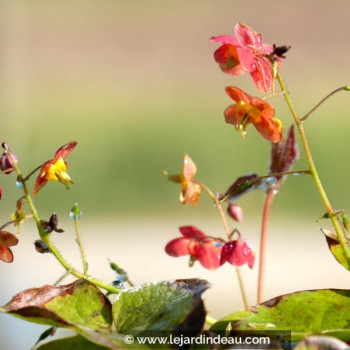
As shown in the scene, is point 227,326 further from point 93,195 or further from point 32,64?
point 32,64

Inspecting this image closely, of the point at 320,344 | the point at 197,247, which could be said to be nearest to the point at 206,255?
the point at 197,247

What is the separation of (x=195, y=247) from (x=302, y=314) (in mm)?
176

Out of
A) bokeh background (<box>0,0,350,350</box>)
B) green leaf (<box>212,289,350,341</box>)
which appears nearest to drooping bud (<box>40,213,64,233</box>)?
green leaf (<box>212,289,350,341</box>)

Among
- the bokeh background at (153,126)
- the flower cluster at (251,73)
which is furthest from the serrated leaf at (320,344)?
the bokeh background at (153,126)

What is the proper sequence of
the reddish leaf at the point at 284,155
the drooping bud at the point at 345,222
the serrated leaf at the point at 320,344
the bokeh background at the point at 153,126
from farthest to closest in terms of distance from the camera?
the bokeh background at the point at 153,126
the reddish leaf at the point at 284,155
the drooping bud at the point at 345,222
the serrated leaf at the point at 320,344

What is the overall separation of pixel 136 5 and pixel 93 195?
141 inches

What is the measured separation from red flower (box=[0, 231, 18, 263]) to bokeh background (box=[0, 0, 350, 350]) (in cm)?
149

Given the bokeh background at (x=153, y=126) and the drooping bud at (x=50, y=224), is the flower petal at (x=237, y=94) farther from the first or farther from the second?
the bokeh background at (x=153, y=126)

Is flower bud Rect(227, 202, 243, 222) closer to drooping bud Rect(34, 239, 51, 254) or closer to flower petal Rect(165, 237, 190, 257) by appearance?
flower petal Rect(165, 237, 190, 257)

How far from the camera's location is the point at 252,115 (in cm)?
42

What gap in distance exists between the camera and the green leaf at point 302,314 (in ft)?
1.11

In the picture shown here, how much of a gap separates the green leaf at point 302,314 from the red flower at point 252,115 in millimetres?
105

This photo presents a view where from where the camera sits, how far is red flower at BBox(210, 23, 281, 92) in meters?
0.41

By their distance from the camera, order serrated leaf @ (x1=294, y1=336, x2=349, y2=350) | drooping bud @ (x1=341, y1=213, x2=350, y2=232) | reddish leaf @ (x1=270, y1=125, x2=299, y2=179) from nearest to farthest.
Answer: serrated leaf @ (x1=294, y1=336, x2=349, y2=350) < drooping bud @ (x1=341, y1=213, x2=350, y2=232) < reddish leaf @ (x1=270, y1=125, x2=299, y2=179)
